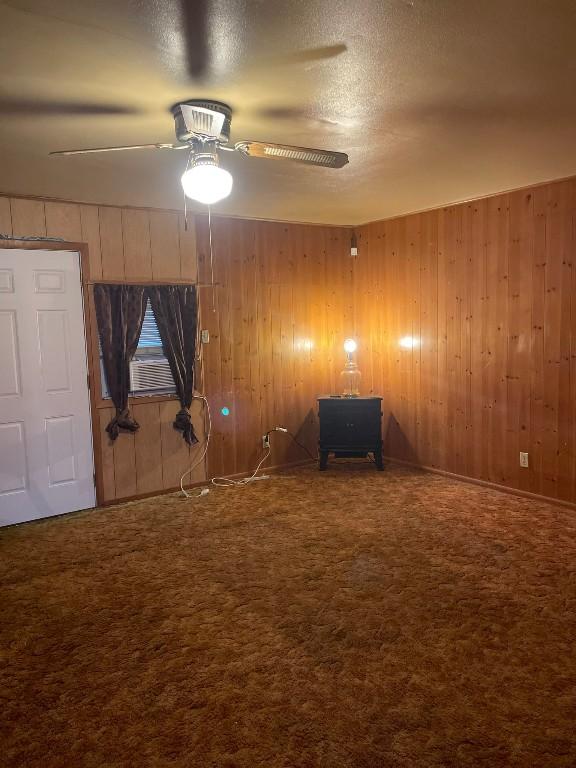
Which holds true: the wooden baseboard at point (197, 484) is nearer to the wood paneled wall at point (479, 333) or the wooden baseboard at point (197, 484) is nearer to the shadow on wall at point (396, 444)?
the shadow on wall at point (396, 444)

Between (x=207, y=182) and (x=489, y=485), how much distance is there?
11.7ft

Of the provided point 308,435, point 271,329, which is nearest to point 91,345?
point 271,329

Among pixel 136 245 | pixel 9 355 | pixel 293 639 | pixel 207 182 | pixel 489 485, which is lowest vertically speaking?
pixel 293 639

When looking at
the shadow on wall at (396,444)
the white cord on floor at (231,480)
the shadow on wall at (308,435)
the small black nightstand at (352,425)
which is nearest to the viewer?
the white cord on floor at (231,480)

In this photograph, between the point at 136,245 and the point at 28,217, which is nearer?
the point at 28,217

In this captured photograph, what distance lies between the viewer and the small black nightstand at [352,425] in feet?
17.9

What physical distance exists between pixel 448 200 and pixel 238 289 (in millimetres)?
1996

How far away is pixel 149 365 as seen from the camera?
4.88 meters

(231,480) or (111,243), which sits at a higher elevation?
(111,243)

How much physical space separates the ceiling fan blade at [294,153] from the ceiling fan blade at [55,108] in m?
0.56

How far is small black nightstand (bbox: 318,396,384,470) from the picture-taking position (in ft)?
17.9

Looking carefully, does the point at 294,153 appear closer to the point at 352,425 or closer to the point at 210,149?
the point at 210,149

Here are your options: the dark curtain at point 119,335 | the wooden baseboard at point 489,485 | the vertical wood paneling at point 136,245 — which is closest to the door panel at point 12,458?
the dark curtain at point 119,335

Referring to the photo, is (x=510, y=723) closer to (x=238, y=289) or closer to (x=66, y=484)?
(x=66, y=484)
